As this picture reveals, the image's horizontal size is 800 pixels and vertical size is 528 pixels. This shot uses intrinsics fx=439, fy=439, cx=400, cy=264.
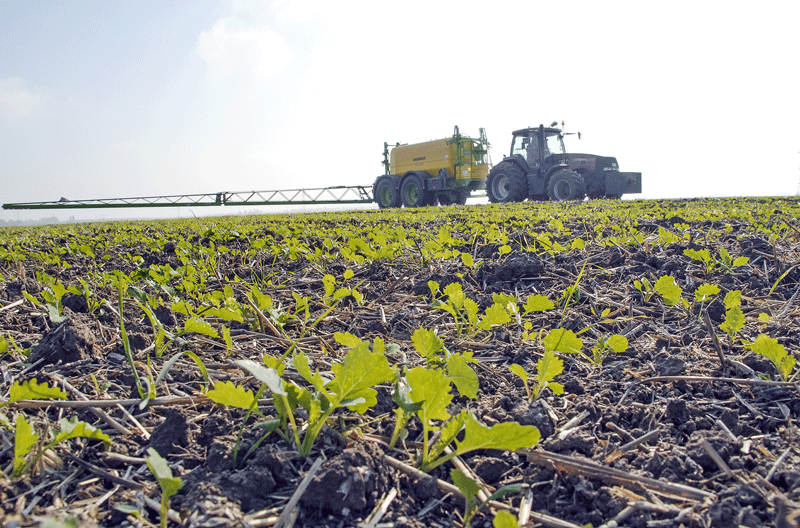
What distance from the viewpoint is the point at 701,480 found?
953 mm

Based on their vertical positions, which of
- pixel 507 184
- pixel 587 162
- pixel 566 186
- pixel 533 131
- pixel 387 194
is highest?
pixel 533 131

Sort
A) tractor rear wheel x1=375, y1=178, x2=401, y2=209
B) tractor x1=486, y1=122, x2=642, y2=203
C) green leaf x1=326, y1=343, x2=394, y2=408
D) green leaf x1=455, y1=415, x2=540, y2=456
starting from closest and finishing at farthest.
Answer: green leaf x1=455, y1=415, x2=540, y2=456 < green leaf x1=326, y1=343, x2=394, y2=408 < tractor x1=486, y1=122, x2=642, y2=203 < tractor rear wheel x1=375, y1=178, x2=401, y2=209

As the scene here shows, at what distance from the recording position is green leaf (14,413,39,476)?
865 millimetres

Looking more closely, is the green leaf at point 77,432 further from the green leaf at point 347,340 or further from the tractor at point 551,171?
the tractor at point 551,171

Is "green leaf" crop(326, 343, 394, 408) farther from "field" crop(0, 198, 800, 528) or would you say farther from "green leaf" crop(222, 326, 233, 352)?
"green leaf" crop(222, 326, 233, 352)

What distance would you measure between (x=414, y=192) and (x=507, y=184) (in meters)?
4.40

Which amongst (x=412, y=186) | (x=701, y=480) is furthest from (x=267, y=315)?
(x=412, y=186)

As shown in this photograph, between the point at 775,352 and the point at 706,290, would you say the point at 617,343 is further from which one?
the point at 706,290

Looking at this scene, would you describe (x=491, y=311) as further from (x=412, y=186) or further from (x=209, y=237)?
(x=412, y=186)

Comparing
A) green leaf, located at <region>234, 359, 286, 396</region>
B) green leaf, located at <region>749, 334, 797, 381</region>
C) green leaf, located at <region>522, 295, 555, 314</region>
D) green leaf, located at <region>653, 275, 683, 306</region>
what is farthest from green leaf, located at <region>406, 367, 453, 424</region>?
green leaf, located at <region>653, 275, 683, 306</region>

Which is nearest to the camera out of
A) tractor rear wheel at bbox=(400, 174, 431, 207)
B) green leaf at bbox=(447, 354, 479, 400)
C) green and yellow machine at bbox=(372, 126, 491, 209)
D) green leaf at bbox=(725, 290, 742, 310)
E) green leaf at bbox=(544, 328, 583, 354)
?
green leaf at bbox=(447, 354, 479, 400)

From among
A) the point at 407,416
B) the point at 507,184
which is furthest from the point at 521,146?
the point at 407,416

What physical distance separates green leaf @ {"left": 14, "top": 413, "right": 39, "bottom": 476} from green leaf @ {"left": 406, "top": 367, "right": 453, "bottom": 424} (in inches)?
30.4

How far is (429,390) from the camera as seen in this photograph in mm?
981
